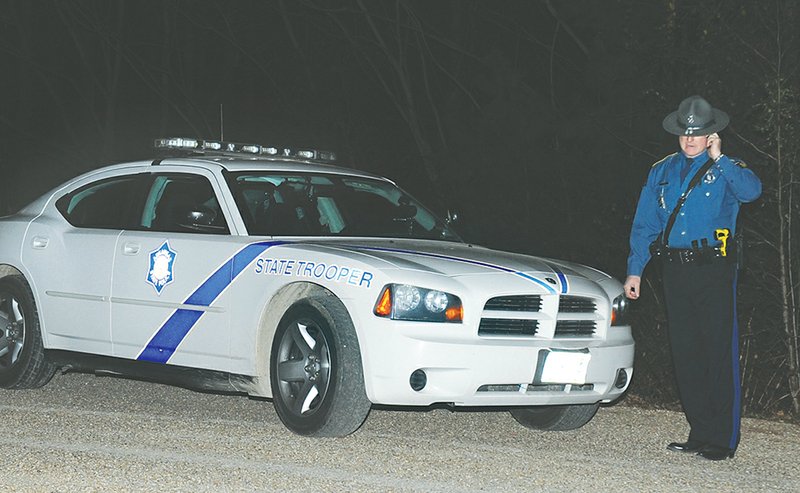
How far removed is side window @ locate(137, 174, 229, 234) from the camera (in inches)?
294

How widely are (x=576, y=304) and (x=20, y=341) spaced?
360cm

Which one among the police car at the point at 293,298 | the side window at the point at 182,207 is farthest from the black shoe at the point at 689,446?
the side window at the point at 182,207

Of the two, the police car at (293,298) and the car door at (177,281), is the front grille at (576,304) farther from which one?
the car door at (177,281)

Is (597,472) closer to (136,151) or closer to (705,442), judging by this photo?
(705,442)

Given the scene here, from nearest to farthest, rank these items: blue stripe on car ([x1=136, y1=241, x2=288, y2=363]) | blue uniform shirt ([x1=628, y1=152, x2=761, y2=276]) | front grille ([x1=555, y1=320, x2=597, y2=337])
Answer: blue uniform shirt ([x1=628, y1=152, x2=761, y2=276])
front grille ([x1=555, y1=320, x2=597, y2=337])
blue stripe on car ([x1=136, y1=241, x2=288, y2=363])

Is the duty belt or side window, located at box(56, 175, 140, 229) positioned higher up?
the duty belt

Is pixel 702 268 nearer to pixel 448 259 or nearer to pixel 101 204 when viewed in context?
pixel 448 259

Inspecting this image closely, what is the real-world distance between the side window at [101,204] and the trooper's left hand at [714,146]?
343cm

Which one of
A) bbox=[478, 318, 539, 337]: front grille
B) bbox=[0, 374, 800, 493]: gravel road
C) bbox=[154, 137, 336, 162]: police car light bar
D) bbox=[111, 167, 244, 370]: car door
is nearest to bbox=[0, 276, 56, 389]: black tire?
bbox=[0, 374, 800, 493]: gravel road

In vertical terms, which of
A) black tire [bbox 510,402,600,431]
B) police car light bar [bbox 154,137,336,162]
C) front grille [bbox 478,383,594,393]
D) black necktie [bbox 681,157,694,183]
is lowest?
black tire [bbox 510,402,600,431]

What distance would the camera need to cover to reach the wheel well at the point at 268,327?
7223 mm

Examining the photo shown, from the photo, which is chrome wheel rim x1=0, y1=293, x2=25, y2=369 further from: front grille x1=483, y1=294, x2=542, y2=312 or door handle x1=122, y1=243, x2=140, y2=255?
front grille x1=483, y1=294, x2=542, y2=312

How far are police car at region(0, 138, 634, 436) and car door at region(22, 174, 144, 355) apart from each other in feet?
0.04

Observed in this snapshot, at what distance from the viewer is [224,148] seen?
8.70m
